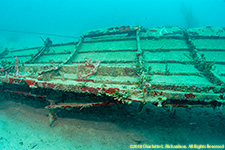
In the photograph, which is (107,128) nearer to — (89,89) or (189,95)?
(89,89)

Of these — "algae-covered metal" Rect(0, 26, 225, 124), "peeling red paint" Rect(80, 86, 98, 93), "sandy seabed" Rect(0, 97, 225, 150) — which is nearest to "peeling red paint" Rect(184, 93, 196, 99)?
"algae-covered metal" Rect(0, 26, 225, 124)

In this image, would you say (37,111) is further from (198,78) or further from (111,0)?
(111,0)

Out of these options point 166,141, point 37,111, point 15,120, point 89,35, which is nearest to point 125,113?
point 166,141

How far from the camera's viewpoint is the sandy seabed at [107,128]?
9.42 feet

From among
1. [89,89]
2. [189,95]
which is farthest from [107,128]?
[189,95]

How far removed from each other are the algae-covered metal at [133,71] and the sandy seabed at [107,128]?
25.2 inches

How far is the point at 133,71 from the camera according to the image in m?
2.81

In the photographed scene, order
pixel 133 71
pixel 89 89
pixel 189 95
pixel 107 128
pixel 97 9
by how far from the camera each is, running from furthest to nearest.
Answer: pixel 97 9 < pixel 107 128 < pixel 133 71 < pixel 89 89 < pixel 189 95

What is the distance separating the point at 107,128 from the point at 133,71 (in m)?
1.84

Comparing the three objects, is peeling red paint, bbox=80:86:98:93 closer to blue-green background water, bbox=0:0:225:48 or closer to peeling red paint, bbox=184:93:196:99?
peeling red paint, bbox=184:93:196:99

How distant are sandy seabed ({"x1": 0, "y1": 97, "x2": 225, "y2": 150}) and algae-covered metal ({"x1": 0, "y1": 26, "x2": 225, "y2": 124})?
0.64m

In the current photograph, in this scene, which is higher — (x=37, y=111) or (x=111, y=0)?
(x=111, y=0)

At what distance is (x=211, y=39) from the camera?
4402 millimetres

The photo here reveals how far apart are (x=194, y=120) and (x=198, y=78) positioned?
1.88m
